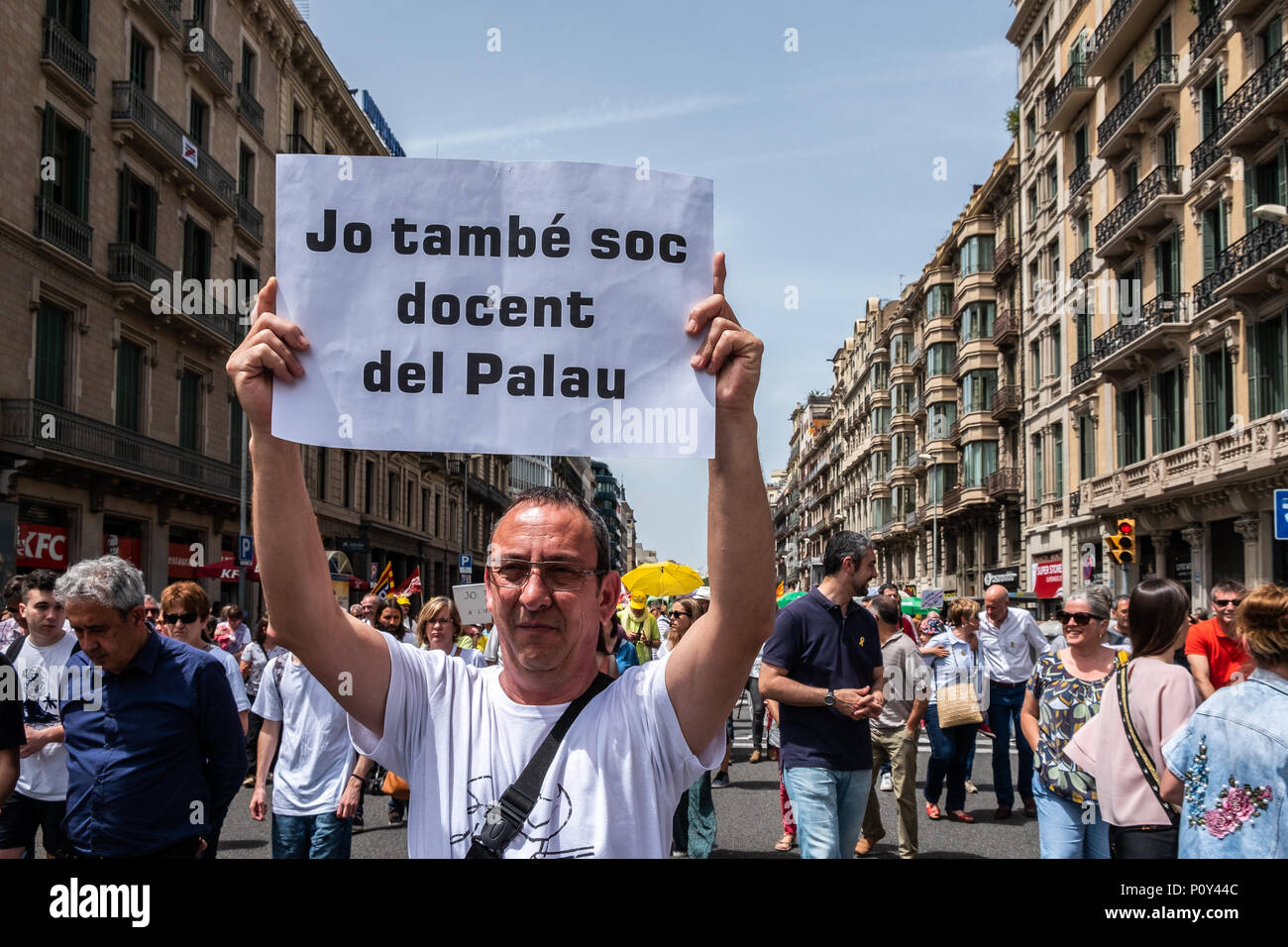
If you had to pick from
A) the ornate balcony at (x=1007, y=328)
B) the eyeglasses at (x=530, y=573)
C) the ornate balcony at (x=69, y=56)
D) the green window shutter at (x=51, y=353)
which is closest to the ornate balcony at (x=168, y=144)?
the ornate balcony at (x=69, y=56)

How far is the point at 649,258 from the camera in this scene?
2389 mm

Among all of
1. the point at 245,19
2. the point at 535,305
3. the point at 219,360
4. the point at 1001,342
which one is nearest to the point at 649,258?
the point at 535,305

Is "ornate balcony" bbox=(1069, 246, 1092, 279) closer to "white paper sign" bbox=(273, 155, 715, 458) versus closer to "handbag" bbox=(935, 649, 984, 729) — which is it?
"handbag" bbox=(935, 649, 984, 729)

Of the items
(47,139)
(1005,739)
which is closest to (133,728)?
(1005,739)

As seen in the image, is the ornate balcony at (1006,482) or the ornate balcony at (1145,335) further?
the ornate balcony at (1006,482)

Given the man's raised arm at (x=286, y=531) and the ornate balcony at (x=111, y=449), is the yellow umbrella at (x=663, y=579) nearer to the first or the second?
the ornate balcony at (x=111, y=449)

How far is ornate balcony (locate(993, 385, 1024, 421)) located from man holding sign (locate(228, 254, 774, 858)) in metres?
44.6

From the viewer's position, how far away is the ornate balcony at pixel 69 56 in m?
21.6

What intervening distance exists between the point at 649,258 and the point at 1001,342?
4796 centimetres

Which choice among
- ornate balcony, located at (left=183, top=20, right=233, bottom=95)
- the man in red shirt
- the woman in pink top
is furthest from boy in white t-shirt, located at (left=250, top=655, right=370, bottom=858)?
ornate balcony, located at (left=183, top=20, right=233, bottom=95)

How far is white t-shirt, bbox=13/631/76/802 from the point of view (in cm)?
561

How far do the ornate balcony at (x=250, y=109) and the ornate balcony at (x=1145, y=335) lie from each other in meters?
25.4

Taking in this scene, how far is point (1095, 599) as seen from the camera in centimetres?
602
